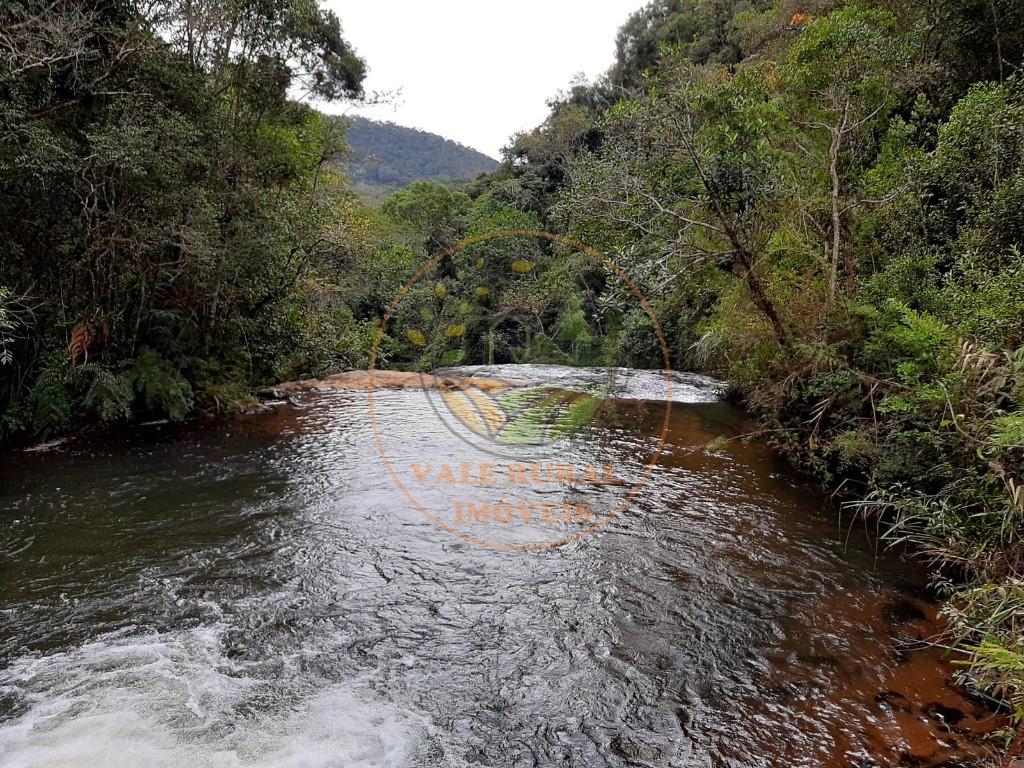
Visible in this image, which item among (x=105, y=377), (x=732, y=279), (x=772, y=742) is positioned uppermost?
(x=732, y=279)

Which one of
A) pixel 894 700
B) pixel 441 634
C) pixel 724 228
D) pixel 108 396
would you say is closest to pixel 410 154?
pixel 108 396

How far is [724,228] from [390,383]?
8455mm

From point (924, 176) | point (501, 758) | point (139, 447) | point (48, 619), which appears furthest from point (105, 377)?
point (924, 176)

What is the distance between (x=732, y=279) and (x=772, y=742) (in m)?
6.88

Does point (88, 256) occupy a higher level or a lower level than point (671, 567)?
higher

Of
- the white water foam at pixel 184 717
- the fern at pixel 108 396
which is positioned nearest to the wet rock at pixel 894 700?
the white water foam at pixel 184 717

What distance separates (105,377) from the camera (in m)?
7.43

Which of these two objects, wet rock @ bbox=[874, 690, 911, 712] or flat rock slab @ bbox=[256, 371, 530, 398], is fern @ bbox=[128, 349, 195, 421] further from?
wet rock @ bbox=[874, 690, 911, 712]

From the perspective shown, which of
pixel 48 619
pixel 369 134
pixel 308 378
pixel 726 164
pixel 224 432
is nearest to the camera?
pixel 48 619

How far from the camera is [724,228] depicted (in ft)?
20.4

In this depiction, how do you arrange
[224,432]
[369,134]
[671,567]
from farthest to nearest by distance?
[369,134] → [224,432] → [671,567]

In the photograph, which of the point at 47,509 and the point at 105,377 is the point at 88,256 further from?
the point at 47,509

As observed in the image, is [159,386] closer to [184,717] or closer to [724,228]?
[184,717]

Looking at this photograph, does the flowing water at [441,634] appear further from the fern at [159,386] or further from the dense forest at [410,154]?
the dense forest at [410,154]
